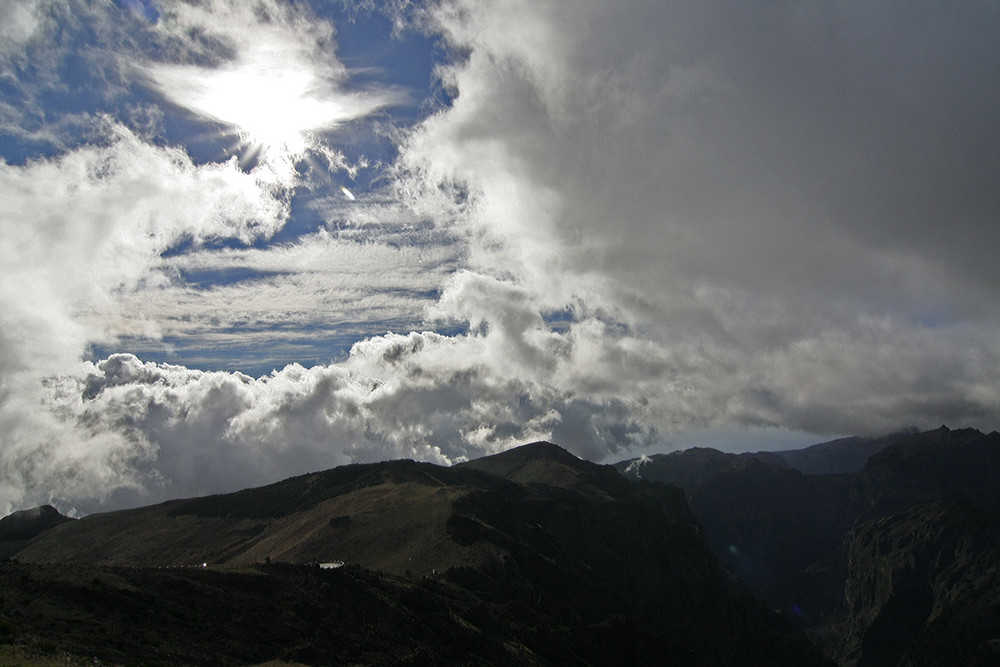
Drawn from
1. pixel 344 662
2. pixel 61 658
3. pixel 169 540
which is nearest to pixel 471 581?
pixel 344 662

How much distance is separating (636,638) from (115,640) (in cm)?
11151

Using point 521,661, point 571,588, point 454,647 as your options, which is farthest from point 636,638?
Result: point 454,647

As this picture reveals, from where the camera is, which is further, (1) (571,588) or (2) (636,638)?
(1) (571,588)

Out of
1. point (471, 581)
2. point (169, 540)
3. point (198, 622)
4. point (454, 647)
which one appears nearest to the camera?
point (198, 622)

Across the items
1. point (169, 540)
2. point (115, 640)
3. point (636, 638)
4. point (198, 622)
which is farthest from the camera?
point (169, 540)

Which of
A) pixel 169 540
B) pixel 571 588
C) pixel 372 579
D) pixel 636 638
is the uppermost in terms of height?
pixel 169 540

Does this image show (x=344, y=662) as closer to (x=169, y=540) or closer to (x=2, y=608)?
(x=2, y=608)

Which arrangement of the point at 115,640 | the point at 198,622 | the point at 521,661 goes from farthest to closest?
the point at 521,661 → the point at 198,622 → the point at 115,640

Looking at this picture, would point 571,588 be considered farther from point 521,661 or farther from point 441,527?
point 521,661

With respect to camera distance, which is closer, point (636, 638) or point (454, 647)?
point (454, 647)

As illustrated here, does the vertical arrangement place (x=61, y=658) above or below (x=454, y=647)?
above

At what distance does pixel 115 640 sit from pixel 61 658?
10.3 meters

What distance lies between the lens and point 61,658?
4425cm

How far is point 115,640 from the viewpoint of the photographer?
2116 inches
